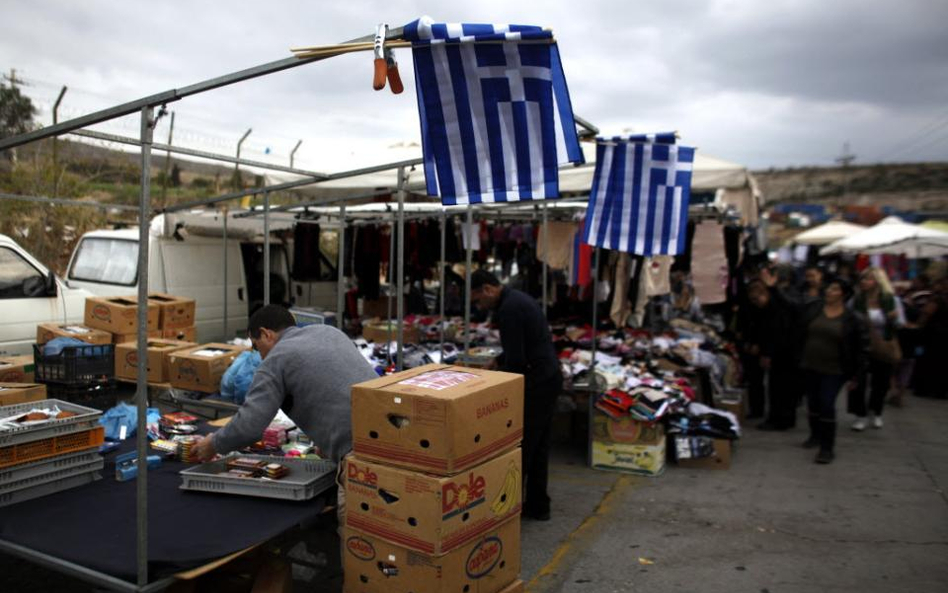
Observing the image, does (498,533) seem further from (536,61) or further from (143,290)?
(536,61)

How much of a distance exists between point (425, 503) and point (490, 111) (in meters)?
1.87

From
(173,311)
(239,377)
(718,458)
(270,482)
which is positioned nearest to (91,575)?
(270,482)

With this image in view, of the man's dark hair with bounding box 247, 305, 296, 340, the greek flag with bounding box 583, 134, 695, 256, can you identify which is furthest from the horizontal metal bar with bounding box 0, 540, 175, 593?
the greek flag with bounding box 583, 134, 695, 256

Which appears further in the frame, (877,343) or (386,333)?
(386,333)

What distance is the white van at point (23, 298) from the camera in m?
7.33

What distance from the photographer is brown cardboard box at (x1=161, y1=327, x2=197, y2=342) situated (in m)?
7.97

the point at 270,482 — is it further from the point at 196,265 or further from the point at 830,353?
the point at 196,265

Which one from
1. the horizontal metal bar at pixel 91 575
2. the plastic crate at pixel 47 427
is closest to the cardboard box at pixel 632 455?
the plastic crate at pixel 47 427

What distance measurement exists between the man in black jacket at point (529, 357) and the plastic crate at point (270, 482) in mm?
1879

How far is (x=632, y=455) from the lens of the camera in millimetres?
6602

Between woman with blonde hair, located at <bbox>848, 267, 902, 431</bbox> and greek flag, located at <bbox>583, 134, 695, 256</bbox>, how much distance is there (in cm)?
385

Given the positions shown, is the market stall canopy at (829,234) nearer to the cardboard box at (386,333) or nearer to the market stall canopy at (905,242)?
the market stall canopy at (905,242)

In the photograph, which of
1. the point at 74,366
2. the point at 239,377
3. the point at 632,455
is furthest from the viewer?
the point at 632,455

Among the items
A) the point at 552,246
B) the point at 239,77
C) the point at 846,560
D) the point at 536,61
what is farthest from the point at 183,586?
the point at 552,246
